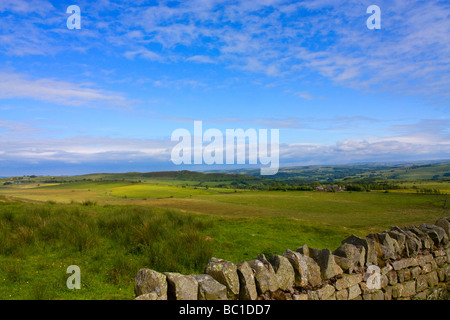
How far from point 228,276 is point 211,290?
1.12 feet

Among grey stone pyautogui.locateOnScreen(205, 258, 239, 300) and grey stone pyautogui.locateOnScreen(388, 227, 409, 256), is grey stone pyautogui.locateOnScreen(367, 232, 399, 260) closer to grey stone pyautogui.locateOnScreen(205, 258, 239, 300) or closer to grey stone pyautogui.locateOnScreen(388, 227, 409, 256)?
grey stone pyautogui.locateOnScreen(388, 227, 409, 256)

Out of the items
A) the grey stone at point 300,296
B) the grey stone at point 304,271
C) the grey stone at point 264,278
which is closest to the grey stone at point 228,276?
the grey stone at point 264,278

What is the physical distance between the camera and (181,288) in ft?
12.4

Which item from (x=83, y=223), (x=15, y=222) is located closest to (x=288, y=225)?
(x=83, y=223)

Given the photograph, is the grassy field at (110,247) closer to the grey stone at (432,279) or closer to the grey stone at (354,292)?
the grey stone at (354,292)

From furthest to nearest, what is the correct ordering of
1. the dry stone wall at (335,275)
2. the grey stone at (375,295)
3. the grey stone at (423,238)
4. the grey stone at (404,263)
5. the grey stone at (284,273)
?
the grey stone at (423,238)
the grey stone at (404,263)
the grey stone at (375,295)
the grey stone at (284,273)
the dry stone wall at (335,275)

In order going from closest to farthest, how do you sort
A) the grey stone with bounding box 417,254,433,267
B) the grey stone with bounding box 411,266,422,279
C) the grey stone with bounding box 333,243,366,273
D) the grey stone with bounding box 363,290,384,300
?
the grey stone with bounding box 333,243,366,273 < the grey stone with bounding box 363,290,384,300 < the grey stone with bounding box 411,266,422,279 < the grey stone with bounding box 417,254,433,267

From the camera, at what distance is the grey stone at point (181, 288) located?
3766 mm

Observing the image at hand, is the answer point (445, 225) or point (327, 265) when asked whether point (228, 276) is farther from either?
point (445, 225)

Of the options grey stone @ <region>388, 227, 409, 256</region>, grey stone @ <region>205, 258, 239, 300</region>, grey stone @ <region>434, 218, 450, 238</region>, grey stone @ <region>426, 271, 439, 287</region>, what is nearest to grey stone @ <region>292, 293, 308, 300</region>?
grey stone @ <region>205, 258, 239, 300</region>

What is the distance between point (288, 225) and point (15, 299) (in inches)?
454

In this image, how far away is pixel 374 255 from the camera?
18.0 feet

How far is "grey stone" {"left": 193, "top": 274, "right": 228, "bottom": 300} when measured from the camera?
154 inches

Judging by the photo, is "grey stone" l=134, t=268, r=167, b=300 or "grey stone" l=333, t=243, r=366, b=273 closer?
"grey stone" l=134, t=268, r=167, b=300
